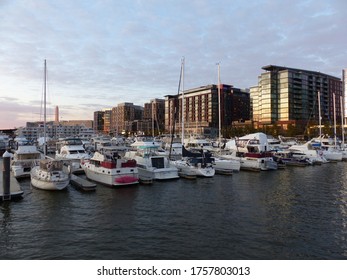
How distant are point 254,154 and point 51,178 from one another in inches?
1322

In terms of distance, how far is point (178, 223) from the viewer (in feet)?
73.3

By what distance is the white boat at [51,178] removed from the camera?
32.2m

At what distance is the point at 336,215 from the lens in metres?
24.7

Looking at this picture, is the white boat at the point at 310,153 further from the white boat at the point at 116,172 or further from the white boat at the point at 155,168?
the white boat at the point at 116,172

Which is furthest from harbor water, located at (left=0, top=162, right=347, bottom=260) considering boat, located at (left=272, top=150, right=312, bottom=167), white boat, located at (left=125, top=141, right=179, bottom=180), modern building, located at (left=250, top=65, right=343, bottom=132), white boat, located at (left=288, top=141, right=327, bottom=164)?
modern building, located at (left=250, top=65, right=343, bottom=132)

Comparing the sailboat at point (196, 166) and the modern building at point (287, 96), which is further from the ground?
the modern building at point (287, 96)

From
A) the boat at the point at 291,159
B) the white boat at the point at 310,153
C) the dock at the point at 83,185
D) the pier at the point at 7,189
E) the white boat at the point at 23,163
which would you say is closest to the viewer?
the pier at the point at 7,189

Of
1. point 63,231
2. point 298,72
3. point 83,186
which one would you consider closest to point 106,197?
point 83,186

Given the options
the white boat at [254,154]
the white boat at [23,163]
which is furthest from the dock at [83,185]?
the white boat at [254,154]

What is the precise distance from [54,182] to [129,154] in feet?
60.6

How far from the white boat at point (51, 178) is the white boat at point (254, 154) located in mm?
30912

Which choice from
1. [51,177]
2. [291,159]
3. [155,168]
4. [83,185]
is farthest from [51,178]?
[291,159]

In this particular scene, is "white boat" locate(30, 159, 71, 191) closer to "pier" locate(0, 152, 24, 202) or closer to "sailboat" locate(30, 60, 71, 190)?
"sailboat" locate(30, 60, 71, 190)

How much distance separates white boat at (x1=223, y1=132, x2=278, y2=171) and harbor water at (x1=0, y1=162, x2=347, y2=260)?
46.5 ft
